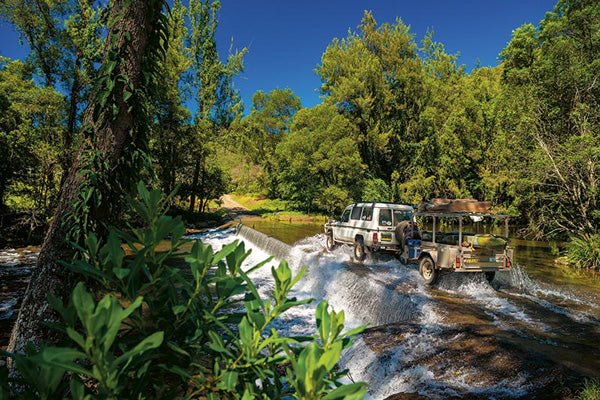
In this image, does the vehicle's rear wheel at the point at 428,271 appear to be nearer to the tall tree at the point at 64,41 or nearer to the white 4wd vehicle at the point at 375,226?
the white 4wd vehicle at the point at 375,226

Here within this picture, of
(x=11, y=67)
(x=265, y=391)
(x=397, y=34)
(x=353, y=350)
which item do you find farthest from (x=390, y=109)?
(x=265, y=391)

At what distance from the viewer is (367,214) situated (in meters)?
15.3

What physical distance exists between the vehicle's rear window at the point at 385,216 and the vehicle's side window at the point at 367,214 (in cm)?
41

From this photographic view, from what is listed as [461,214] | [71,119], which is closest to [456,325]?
[461,214]

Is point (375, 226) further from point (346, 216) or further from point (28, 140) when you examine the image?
point (28, 140)

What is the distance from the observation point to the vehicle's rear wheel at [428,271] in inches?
442

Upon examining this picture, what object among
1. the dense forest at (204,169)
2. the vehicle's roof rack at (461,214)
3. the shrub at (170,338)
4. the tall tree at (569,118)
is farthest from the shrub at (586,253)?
the shrub at (170,338)

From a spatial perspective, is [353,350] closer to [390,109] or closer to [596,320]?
[596,320]

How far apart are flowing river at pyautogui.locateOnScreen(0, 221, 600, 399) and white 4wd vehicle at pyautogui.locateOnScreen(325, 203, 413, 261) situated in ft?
2.66

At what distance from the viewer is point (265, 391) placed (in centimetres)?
143

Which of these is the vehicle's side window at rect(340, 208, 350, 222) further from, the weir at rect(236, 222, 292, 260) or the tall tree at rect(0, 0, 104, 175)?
the tall tree at rect(0, 0, 104, 175)

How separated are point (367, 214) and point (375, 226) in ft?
2.98

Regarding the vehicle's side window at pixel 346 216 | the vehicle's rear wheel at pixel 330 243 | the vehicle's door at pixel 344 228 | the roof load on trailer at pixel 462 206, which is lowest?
the vehicle's rear wheel at pixel 330 243

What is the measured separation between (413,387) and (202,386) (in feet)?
16.8
